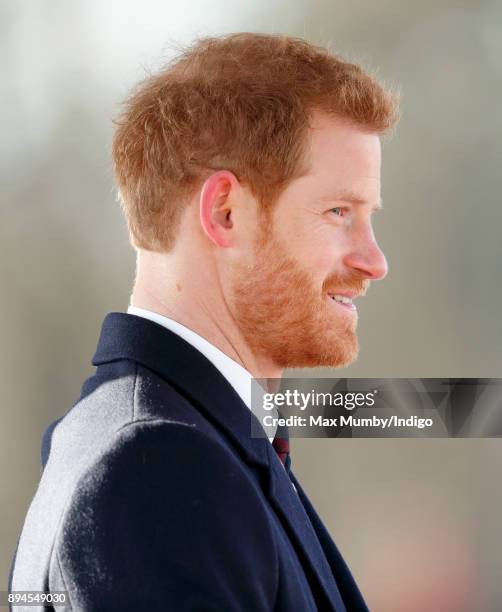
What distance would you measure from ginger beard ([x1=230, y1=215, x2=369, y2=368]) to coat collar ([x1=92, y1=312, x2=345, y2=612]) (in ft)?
0.48

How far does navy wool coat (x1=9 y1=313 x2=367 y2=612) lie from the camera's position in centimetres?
113

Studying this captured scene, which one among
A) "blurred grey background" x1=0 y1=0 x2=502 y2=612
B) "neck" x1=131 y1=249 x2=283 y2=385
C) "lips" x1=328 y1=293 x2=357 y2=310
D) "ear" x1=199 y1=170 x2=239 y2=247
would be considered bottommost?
"neck" x1=131 y1=249 x2=283 y2=385

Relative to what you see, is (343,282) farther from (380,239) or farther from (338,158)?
(380,239)

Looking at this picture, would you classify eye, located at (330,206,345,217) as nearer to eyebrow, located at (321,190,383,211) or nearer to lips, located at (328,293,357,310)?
eyebrow, located at (321,190,383,211)

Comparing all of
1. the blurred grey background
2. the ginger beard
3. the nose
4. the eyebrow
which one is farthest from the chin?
the blurred grey background

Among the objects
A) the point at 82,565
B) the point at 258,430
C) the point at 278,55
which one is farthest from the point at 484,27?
the point at 82,565

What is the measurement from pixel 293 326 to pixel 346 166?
27 cm

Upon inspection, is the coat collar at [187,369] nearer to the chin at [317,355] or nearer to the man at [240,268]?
the man at [240,268]

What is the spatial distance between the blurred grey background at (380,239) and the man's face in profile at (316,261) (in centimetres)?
356

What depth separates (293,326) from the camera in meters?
1.57

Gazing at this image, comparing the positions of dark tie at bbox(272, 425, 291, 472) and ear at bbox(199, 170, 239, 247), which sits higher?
ear at bbox(199, 170, 239, 247)

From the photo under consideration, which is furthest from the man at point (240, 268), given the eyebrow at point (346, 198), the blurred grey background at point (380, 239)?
the blurred grey background at point (380, 239)

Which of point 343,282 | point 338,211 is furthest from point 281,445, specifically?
point 338,211

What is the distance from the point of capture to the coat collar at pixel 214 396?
140cm
